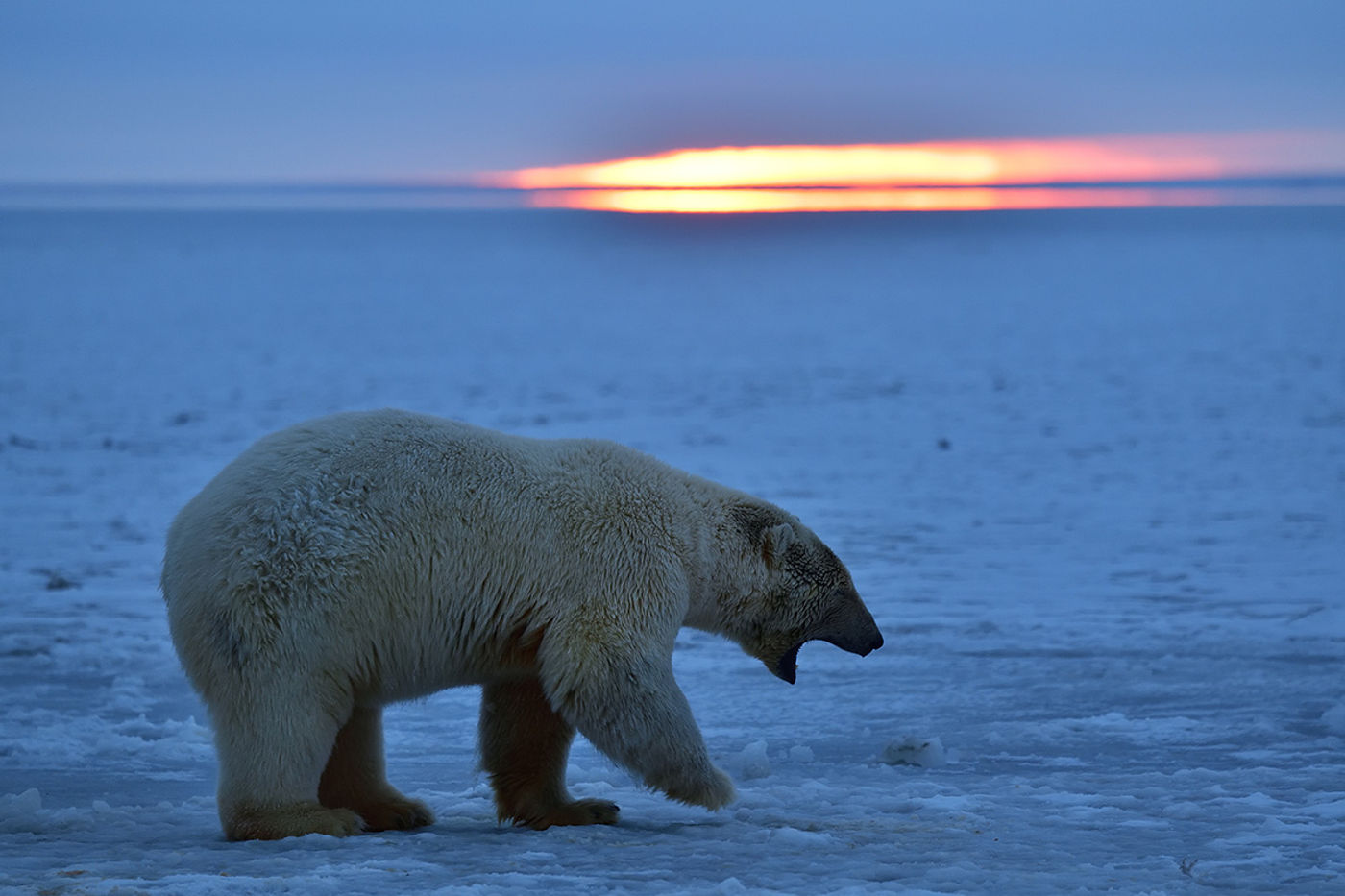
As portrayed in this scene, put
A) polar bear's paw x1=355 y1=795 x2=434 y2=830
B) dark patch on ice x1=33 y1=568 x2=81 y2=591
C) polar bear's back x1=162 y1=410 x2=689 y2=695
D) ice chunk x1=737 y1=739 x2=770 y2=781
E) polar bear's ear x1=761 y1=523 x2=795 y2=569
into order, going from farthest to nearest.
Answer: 1. dark patch on ice x1=33 y1=568 x2=81 y2=591
2. ice chunk x1=737 y1=739 x2=770 y2=781
3. polar bear's ear x1=761 y1=523 x2=795 y2=569
4. polar bear's paw x1=355 y1=795 x2=434 y2=830
5. polar bear's back x1=162 y1=410 x2=689 y2=695

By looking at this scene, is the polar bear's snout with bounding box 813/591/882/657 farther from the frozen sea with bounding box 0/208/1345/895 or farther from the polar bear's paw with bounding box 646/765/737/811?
the polar bear's paw with bounding box 646/765/737/811

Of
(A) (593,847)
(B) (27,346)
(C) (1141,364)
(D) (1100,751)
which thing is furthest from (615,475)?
(B) (27,346)

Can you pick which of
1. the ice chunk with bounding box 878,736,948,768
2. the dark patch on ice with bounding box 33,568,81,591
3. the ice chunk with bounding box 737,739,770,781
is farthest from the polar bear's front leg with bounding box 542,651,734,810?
the dark patch on ice with bounding box 33,568,81,591

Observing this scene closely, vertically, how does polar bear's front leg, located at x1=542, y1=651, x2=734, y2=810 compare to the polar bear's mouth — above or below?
below

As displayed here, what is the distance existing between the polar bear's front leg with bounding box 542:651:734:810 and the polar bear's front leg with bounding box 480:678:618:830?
16.0 inches

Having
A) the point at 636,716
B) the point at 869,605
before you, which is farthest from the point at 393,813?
the point at 869,605

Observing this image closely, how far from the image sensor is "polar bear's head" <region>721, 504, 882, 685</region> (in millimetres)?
4992

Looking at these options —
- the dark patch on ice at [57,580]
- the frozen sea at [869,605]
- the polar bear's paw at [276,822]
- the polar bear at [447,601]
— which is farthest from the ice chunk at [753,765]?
the dark patch on ice at [57,580]

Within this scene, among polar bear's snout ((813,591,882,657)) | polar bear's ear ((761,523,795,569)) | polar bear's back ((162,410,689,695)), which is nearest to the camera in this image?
polar bear's back ((162,410,689,695))

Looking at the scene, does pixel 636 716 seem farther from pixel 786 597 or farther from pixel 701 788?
pixel 786 597

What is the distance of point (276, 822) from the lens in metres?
4.29

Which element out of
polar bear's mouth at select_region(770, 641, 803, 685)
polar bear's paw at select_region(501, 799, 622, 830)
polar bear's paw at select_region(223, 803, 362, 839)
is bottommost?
polar bear's paw at select_region(501, 799, 622, 830)

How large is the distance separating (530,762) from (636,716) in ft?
1.93

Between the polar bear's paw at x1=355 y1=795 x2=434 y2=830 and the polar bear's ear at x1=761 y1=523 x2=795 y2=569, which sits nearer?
the polar bear's paw at x1=355 y1=795 x2=434 y2=830
